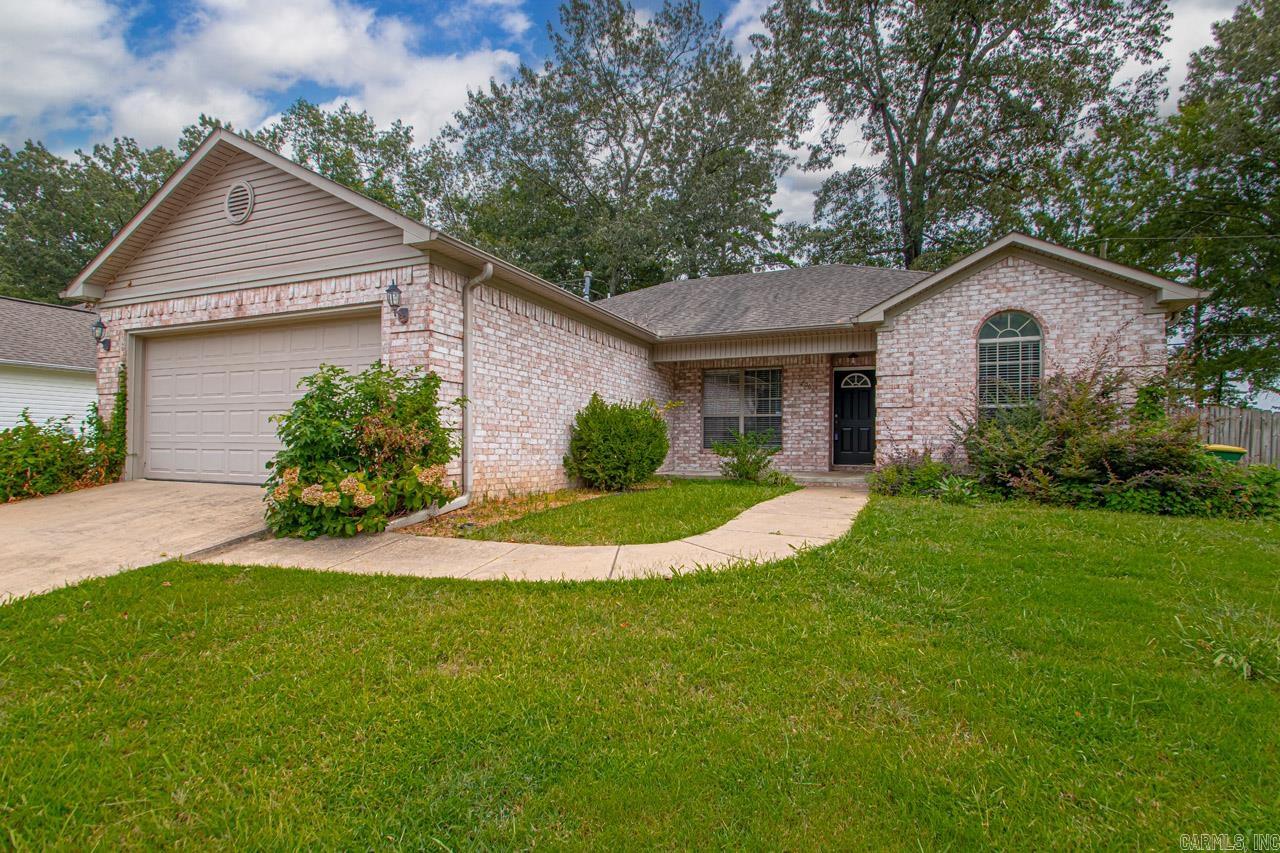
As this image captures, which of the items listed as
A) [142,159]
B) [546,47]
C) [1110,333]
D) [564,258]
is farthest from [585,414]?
[142,159]

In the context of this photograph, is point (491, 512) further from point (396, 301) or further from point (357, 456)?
point (396, 301)

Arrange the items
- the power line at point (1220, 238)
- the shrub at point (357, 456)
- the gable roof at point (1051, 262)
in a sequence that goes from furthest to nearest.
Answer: the power line at point (1220, 238)
the gable roof at point (1051, 262)
the shrub at point (357, 456)

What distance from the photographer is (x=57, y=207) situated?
2486cm

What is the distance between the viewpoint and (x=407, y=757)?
197cm

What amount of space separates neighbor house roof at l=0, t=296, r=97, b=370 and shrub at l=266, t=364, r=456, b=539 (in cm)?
1252

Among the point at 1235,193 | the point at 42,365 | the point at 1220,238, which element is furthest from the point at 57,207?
the point at 1235,193

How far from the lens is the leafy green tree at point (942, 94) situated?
16.5 m

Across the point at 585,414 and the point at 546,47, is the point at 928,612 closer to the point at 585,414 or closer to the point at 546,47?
the point at 585,414

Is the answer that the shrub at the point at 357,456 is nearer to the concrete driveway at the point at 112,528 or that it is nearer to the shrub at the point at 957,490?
the concrete driveway at the point at 112,528

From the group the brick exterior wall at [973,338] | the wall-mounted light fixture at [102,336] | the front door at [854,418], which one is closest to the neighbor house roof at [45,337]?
the wall-mounted light fixture at [102,336]

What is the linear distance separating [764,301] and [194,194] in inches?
401

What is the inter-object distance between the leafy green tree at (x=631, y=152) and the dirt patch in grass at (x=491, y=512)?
50.5ft

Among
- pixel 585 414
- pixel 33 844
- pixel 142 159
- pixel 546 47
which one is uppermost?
pixel 546 47

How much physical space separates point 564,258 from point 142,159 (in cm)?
2170
